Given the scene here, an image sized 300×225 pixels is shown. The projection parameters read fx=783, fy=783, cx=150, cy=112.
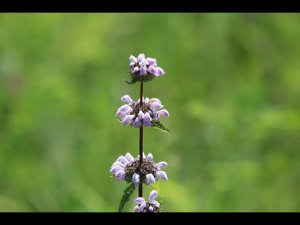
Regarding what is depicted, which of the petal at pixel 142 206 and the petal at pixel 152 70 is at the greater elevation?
the petal at pixel 152 70

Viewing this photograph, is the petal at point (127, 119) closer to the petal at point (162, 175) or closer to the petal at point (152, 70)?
the petal at point (152, 70)

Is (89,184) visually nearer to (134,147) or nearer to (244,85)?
(134,147)

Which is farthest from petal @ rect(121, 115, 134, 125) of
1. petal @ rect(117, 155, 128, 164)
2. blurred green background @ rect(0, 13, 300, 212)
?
blurred green background @ rect(0, 13, 300, 212)

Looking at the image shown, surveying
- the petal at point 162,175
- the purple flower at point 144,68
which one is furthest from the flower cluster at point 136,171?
the purple flower at point 144,68

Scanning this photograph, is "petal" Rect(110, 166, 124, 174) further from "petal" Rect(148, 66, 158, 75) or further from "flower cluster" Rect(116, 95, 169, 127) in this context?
"petal" Rect(148, 66, 158, 75)

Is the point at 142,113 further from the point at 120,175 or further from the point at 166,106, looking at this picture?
the point at 166,106
